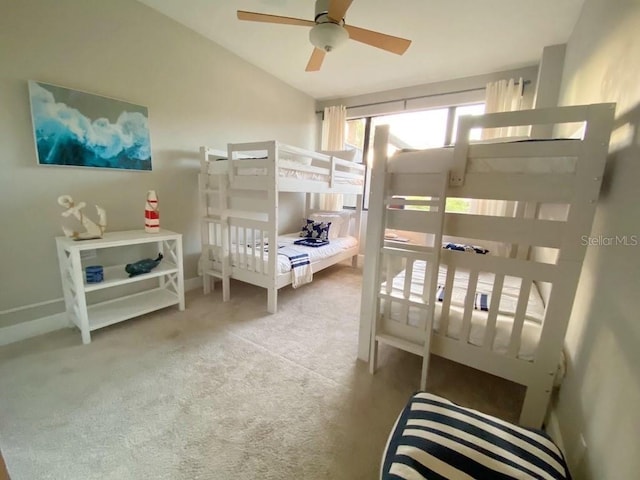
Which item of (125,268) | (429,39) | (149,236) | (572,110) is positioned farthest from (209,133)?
(572,110)

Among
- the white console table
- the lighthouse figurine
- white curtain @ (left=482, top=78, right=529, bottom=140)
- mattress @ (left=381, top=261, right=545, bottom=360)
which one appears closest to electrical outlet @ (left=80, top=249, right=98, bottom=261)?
the white console table

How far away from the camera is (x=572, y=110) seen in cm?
117

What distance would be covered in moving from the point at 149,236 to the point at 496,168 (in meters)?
2.56

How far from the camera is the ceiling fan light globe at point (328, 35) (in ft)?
5.84

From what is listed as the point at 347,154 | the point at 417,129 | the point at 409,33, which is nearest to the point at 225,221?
the point at 347,154

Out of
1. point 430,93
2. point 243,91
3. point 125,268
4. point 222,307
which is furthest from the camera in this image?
point 430,93

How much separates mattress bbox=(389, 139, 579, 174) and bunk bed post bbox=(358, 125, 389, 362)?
0.46 ft

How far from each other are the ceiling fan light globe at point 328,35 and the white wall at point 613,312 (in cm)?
146

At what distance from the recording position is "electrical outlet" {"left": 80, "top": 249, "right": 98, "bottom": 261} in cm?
227

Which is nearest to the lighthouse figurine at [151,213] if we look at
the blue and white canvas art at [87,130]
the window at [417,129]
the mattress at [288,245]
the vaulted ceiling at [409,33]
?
the blue and white canvas art at [87,130]

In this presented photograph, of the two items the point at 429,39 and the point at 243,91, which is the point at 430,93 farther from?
the point at 243,91

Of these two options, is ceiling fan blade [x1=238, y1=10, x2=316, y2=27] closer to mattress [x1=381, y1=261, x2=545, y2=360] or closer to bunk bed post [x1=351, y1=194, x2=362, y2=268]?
mattress [x1=381, y1=261, x2=545, y2=360]

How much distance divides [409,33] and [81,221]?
10.9ft
